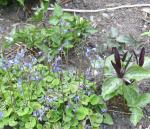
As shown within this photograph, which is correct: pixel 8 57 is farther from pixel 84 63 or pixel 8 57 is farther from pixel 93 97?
pixel 93 97

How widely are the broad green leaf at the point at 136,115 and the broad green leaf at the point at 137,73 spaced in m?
0.17

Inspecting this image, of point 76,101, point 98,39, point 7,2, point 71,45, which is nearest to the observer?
point 76,101

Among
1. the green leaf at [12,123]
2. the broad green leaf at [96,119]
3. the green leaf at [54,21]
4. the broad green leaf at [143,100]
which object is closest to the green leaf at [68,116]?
the broad green leaf at [96,119]

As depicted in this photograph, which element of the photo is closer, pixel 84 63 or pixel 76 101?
pixel 76 101

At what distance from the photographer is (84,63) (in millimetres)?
3098

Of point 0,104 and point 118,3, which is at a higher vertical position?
point 118,3

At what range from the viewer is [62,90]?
8.86 ft

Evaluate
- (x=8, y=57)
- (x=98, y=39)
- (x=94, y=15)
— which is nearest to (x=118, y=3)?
(x=94, y=15)

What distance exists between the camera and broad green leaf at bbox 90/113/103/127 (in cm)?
268

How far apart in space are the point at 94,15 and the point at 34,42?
1.99 feet

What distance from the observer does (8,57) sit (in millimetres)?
3164

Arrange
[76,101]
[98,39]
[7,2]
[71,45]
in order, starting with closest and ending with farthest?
[76,101]
[71,45]
[98,39]
[7,2]

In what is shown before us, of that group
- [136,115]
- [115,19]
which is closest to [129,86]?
[136,115]

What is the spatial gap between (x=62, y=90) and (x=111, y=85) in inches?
11.1
